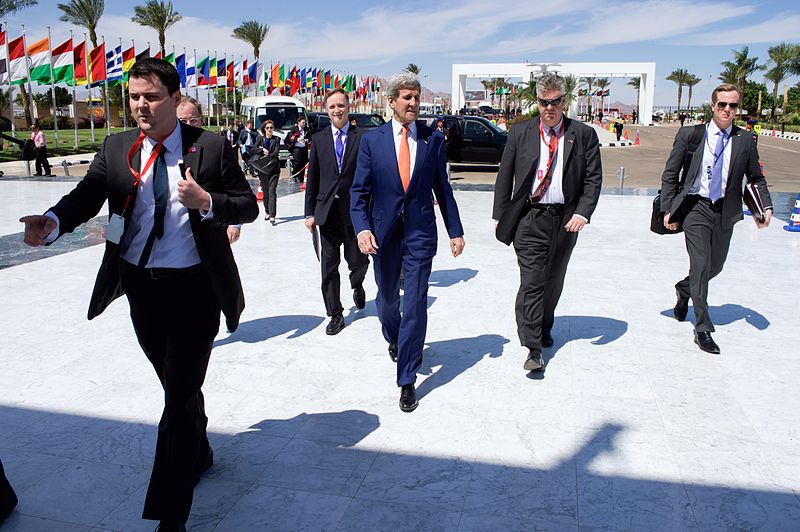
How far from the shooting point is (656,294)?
257 inches

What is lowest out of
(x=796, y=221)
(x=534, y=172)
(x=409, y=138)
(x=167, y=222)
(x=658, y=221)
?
(x=796, y=221)

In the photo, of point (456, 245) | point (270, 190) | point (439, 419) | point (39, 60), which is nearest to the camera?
point (439, 419)

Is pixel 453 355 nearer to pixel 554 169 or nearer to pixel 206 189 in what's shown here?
pixel 554 169

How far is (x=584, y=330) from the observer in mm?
5488

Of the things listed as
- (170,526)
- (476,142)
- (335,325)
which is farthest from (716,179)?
(476,142)

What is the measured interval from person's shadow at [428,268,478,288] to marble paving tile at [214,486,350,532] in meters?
4.03

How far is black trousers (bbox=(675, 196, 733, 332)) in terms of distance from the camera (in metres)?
4.99

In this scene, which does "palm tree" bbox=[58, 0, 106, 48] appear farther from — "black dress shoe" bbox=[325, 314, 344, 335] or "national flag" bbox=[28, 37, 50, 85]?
"black dress shoe" bbox=[325, 314, 344, 335]

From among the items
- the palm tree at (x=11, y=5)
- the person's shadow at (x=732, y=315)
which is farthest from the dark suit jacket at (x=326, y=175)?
the palm tree at (x=11, y=5)

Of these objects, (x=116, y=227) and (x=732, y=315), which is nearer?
(x=116, y=227)

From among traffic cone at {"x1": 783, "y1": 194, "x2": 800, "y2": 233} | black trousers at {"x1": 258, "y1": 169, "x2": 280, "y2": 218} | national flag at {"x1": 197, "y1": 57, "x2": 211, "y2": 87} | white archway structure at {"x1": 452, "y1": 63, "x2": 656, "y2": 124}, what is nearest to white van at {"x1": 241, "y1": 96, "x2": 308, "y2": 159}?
national flag at {"x1": 197, "y1": 57, "x2": 211, "y2": 87}

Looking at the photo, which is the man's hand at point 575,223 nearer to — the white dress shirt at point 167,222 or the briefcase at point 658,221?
Result: the briefcase at point 658,221

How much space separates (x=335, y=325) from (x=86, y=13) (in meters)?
46.4

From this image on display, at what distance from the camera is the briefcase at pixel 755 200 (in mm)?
5145
